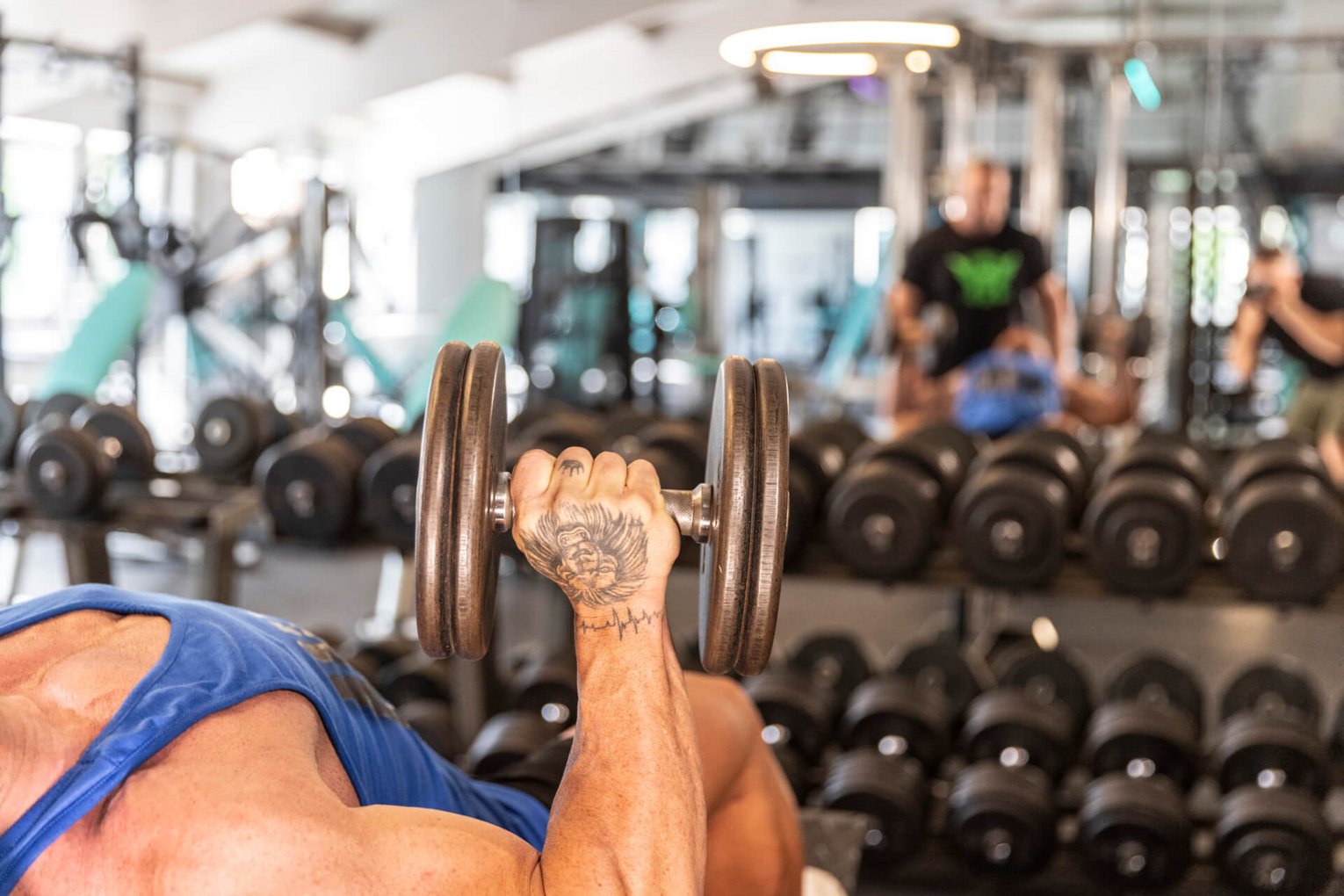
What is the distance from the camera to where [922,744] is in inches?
92.6

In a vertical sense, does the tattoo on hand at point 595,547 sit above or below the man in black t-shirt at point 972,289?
below

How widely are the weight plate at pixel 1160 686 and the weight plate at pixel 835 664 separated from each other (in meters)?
0.50

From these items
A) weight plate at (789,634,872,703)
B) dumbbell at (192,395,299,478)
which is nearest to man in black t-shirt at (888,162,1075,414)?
weight plate at (789,634,872,703)

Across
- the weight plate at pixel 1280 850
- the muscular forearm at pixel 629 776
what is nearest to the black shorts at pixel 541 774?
the muscular forearm at pixel 629 776

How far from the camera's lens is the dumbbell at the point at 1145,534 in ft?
7.27

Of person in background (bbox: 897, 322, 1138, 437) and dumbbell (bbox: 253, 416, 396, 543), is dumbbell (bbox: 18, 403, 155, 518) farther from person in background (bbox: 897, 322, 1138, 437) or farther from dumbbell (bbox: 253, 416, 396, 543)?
person in background (bbox: 897, 322, 1138, 437)

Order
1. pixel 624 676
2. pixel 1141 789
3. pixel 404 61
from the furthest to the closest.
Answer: pixel 404 61
pixel 1141 789
pixel 624 676

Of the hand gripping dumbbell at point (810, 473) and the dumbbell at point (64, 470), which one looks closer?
the hand gripping dumbbell at point (810, 473)

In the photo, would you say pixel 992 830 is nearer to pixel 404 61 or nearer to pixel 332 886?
pixel 332 886

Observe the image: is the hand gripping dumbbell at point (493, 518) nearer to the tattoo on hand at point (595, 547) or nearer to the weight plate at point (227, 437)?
the tattoo on hand at point (595, 547)

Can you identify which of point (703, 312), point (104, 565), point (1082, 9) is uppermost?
point (1082, 9)

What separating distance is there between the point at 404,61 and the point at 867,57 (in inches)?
193

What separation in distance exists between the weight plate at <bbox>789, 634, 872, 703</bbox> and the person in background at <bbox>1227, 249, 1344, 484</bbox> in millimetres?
1596

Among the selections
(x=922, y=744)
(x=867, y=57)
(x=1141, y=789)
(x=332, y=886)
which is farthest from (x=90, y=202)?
(x=332, y=886)
